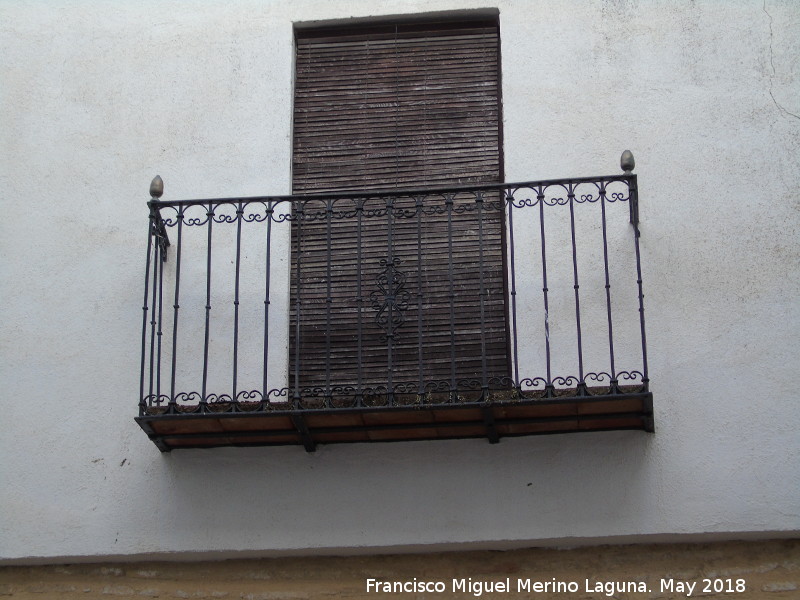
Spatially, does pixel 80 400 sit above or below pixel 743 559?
above

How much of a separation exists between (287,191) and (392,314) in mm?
1081

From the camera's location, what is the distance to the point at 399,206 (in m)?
7.82

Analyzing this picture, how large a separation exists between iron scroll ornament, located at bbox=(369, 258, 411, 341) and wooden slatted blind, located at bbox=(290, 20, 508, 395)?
2 cm

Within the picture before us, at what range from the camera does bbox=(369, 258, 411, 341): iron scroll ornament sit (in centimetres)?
734

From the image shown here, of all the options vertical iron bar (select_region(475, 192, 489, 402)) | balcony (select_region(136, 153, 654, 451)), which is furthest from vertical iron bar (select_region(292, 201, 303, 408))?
vertical iron bar (select_region(475, 192, 489, 402))

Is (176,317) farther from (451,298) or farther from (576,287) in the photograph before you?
(576,287)

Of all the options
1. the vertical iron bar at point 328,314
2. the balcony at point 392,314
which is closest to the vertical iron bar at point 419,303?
the balcony at point 392,314

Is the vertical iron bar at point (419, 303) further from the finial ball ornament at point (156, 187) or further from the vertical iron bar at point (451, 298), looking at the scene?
the finial ball ornament at point (156, 187)

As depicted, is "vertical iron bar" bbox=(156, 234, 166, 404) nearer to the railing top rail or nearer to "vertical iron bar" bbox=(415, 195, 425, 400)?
the railing top rail

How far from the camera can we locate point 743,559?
6828 millimetres

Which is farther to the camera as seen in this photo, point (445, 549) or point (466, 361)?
point (466, 361)

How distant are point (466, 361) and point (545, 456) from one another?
0.79m

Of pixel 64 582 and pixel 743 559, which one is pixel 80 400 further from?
pixel 743 559

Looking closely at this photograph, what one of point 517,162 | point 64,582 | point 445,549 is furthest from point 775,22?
point 64,582
